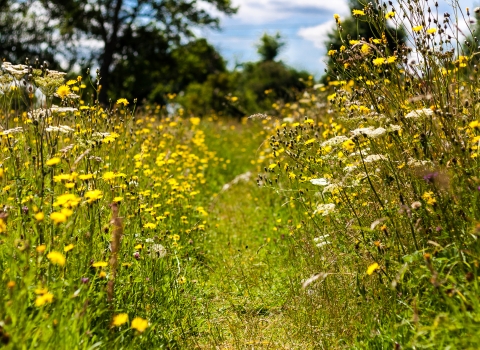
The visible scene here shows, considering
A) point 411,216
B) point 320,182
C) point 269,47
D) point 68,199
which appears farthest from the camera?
point 269,47

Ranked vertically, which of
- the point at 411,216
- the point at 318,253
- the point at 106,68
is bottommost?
the point at 318,253

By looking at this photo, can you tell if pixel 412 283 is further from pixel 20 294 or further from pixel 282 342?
pixel 20 294

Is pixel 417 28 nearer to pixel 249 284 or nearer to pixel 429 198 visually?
pixel 429 198

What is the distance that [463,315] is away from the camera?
232 centimetres

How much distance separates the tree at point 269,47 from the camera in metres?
58.6

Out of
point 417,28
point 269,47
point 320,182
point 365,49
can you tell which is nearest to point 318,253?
point 320,182

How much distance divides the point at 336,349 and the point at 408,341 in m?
0.45

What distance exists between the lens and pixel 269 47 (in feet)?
194

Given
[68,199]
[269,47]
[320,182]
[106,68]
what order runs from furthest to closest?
[269,47] < [106,68] < [320,182] < [68,199]

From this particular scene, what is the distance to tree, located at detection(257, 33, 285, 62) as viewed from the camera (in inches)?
2306

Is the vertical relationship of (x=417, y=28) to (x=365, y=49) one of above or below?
above

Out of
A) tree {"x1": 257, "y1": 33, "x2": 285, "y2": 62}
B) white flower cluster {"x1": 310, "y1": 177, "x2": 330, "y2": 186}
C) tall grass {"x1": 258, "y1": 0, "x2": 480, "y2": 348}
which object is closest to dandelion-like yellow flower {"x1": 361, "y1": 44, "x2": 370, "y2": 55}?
tall grass {"x1": 258, "y1": 0, "x2": 480, "y2": 348}

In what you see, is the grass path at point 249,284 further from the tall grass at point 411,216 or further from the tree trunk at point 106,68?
the tree trunk at point 106,68

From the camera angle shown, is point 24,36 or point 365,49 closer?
point 365,49
